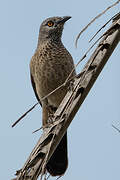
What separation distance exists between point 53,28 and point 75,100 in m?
4.28

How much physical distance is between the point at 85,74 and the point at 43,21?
4.53 metres

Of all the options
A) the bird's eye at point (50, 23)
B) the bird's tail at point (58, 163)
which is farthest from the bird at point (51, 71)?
the bird's eye at point (50, 23)

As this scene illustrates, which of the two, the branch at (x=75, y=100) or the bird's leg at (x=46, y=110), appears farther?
the bird's leg at (x=46, y=110)

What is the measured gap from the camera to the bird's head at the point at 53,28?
5973 millimetres

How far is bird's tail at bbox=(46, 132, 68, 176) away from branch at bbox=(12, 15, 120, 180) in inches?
84.7

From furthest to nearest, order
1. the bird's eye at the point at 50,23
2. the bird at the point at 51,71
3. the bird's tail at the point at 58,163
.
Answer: the bird's eye at the point at 50,23 < the bird at the point at 51,71 < the bird's tail at the point at 58,163

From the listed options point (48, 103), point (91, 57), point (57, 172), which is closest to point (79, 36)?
point (91, 57)

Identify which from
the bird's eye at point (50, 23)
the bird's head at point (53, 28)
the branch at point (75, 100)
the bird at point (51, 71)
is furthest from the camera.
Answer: the bird's eye at point (50, 23)

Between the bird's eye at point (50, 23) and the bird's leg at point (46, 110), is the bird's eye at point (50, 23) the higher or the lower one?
the higher one

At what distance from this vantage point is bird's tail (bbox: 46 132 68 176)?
419cm

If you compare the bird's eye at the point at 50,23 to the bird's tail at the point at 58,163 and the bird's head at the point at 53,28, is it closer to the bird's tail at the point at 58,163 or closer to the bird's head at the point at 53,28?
the bird's head at the point at 53,28

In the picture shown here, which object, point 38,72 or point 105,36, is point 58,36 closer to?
point 38,72

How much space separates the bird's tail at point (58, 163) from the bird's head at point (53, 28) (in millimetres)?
1863

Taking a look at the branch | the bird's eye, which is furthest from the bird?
the branch
